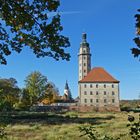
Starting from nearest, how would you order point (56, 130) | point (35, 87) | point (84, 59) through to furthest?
point (56, 130) < point (35, 87) < point (84, 59)

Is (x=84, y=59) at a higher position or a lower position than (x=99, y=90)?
higher

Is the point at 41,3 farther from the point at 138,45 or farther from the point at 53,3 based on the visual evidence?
the point at 138,45

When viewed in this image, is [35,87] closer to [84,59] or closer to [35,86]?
[35,86]

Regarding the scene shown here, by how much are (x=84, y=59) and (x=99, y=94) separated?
86.1 feet

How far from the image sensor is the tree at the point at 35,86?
109 m

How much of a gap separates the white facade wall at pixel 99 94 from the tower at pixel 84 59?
20.4 m

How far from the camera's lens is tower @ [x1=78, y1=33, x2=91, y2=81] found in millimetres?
136875

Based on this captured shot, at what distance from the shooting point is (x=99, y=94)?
116 m

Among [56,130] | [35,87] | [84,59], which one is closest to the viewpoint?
[56,130]

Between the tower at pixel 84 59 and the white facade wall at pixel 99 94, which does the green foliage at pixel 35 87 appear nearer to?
the white facade wall at pixel 99 94

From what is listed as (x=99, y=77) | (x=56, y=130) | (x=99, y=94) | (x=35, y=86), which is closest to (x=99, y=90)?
(x=99, y=94)

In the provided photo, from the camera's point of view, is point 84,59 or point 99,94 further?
point 84,59

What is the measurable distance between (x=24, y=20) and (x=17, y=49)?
1.97 ft

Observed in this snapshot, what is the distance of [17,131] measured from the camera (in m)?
37.7
